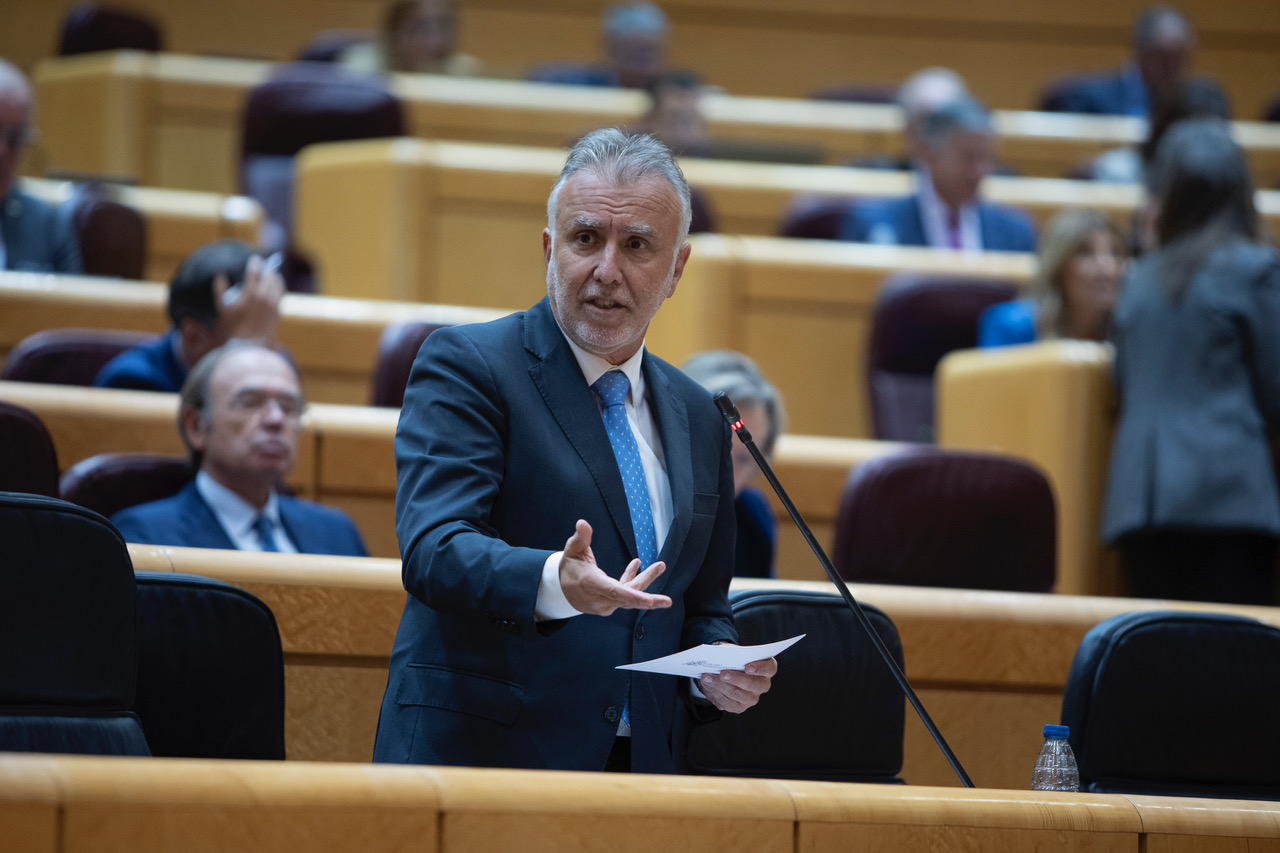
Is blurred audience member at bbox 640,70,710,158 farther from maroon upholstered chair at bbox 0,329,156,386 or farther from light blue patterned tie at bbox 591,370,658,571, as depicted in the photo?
light blue patterned tie at bbox 591,370,658,571

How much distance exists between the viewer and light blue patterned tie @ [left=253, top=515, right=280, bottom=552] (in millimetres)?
2037

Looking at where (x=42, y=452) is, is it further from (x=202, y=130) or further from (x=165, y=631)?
(x=202, y=130)

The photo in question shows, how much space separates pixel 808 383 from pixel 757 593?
1.86 m

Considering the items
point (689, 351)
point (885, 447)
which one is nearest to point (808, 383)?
point (689, 351)

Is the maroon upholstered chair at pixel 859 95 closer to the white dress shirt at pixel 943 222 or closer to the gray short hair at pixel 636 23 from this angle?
the gray short hair at pixel 636 23

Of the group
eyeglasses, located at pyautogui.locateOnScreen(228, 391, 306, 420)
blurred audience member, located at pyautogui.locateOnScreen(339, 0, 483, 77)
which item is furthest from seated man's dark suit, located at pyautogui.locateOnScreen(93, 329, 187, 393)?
blurred audience member, located at pyautogui.locateOnScreen(339, 0, 483, 77)

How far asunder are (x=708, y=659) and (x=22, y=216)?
7.64 ft

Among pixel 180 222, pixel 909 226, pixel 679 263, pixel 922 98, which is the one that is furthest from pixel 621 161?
pixel 922 98

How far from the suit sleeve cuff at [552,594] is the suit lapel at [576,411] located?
9 centimetres

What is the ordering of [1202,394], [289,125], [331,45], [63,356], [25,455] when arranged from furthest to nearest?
[331,45], [289,125], [63,356], [1202,394], [25,455]

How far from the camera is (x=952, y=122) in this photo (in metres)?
3.64

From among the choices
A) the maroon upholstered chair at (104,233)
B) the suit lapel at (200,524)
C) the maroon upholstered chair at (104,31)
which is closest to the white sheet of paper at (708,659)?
the suit lapel at (200,524)

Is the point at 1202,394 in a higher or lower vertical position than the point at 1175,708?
higher

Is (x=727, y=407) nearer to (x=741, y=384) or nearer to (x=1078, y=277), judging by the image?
(x=741, y=384)
